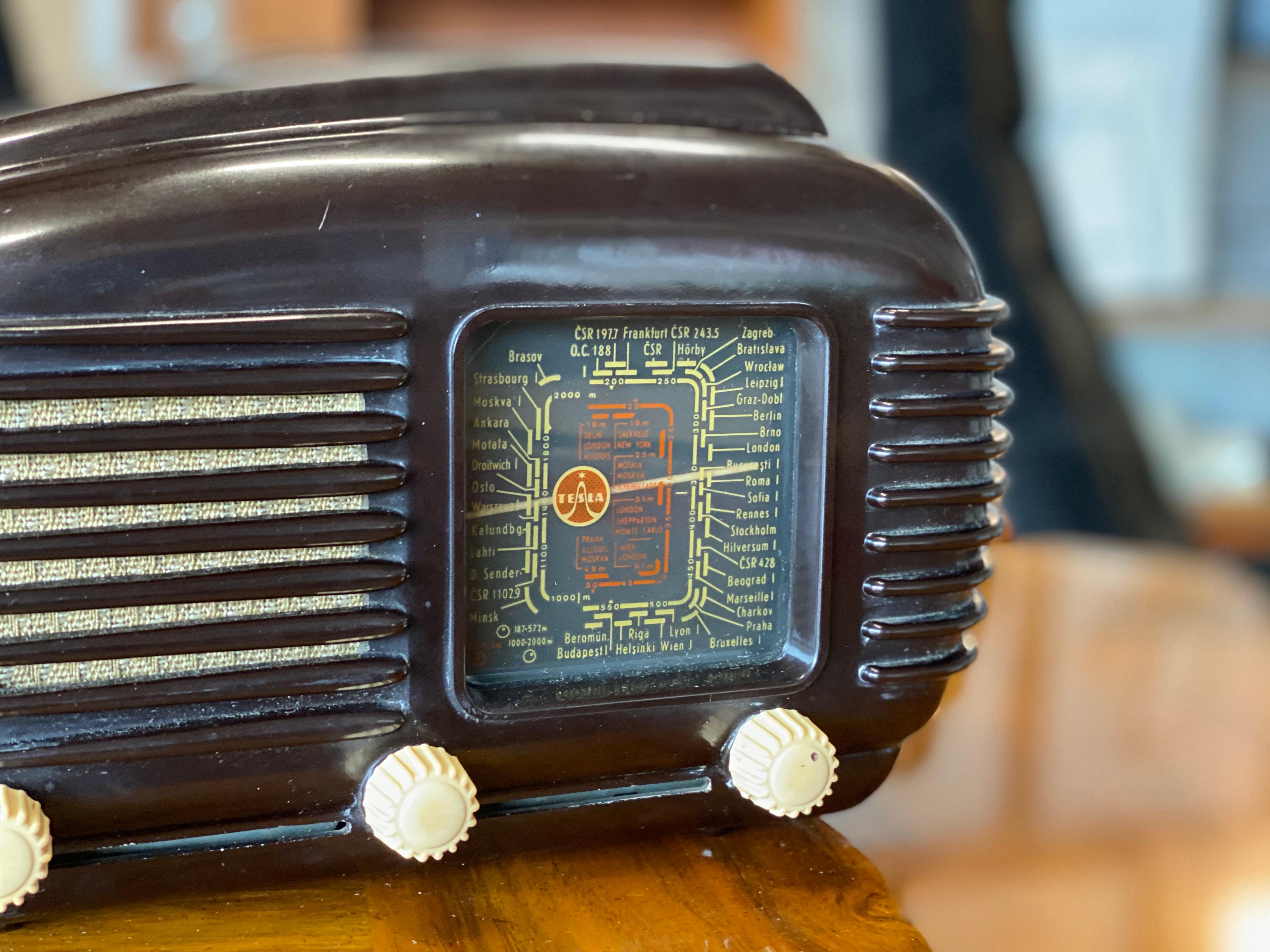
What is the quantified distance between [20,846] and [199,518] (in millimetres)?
178

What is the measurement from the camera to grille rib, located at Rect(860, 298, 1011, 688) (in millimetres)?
746

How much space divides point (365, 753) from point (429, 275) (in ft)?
A: 0.86

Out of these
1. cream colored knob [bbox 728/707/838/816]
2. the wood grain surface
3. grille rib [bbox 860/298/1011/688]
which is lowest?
the wood grain surface

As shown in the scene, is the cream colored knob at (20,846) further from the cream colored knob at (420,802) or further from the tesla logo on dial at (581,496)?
the tesla logo on dial at (581,496)

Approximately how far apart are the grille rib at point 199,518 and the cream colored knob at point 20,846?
21 mm

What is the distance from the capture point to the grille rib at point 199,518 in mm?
613

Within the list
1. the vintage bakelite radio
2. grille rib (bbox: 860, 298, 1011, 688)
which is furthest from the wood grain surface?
grille rib (bbox: 860, 298, 1011, 688)

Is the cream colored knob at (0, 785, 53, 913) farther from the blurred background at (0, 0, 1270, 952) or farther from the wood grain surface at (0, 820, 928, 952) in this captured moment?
the blurred background at (0, 0, 1270, 952)

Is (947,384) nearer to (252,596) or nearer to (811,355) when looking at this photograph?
(811,355)

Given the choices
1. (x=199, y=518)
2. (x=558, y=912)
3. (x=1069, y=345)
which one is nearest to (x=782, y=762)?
(x=558, y=912)

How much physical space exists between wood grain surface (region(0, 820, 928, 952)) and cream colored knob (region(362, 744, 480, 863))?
57mm

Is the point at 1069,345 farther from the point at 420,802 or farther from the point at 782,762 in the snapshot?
the point at 420,802

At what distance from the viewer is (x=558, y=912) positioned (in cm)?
73

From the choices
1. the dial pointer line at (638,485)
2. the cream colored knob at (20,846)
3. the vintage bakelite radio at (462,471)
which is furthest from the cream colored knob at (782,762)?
the cream colored knob at (20,846)
